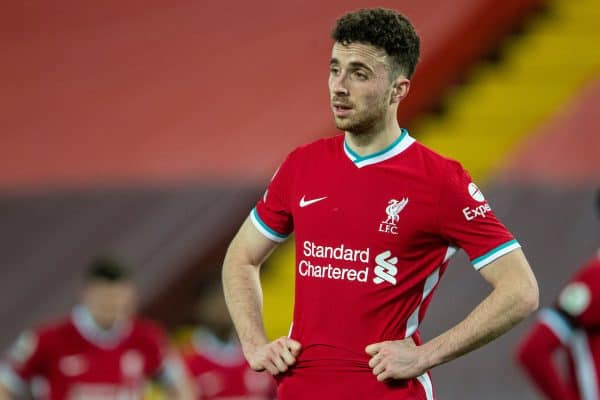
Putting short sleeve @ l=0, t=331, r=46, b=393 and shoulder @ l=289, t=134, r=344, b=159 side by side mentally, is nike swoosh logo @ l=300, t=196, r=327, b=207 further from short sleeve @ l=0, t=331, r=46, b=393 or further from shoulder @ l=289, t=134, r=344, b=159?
short sleeve @ l=0, t=331, r=46, b=393

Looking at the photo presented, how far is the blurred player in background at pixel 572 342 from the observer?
5059mm

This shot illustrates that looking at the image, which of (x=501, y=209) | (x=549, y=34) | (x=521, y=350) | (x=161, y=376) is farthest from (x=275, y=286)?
(x=521, y=350)

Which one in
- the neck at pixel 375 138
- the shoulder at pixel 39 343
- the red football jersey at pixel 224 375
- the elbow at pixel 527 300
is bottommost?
the red football jersey at pixel 224 375

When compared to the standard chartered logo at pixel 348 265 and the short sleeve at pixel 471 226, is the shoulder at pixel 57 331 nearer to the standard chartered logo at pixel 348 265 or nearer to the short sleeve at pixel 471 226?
the standard chartered logo at pixel 348 265

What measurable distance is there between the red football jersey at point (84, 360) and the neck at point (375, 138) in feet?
12.5

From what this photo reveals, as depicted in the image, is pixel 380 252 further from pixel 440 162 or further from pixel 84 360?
pixel 84 360

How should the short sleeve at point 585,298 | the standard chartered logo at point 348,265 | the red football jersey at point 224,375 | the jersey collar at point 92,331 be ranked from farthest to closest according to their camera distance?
the red football jersey at point 224,375 < the jersey collar at point 92,331 < the short sleeve at point 585,298 < the standard chartered logo at point 348,265

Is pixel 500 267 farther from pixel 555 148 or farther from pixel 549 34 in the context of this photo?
pixel 549 34

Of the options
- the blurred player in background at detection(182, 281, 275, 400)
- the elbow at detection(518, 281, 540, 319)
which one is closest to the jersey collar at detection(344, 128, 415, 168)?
the elbow at detection(518, 281, 540, 319)

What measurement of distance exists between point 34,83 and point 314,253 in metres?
9.34

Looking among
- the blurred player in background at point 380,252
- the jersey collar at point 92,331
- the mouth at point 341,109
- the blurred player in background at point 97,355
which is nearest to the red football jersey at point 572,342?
the blurred player in background at point 380,252

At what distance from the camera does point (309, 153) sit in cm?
351

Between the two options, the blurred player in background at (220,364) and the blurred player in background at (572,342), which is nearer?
the blurred player in background at (572,342)

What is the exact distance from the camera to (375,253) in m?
3.30
